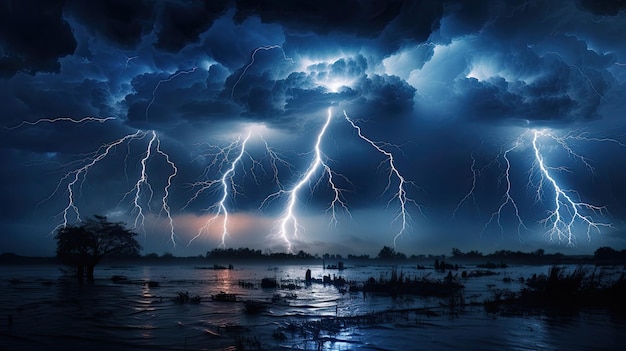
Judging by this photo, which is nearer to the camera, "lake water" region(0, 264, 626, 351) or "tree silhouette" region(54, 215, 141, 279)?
"lake water" region(0, 264, 626, 351)

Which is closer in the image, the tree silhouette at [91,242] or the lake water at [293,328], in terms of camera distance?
the lake water at [293,328]

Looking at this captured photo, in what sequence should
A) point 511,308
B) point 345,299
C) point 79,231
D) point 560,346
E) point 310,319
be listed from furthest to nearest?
point 79,231 → point 345,299 → point 511,308 → point 310,319 → point 560,346

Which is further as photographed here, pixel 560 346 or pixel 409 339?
pixel 409 339

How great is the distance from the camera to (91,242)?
44625 mm

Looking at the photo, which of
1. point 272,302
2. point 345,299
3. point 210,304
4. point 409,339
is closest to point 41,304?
point 210,304

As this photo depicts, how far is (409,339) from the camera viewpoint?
14.6 meters

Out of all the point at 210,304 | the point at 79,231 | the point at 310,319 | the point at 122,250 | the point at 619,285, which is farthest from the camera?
the point at 122,250

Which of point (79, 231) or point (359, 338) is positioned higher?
point (79, 231)

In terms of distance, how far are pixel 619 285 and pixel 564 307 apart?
3.94m

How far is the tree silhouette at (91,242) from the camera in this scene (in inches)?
1738

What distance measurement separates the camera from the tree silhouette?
145 ft

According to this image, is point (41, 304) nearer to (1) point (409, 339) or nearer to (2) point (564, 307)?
(1) point (409, 339)

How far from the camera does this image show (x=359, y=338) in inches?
581

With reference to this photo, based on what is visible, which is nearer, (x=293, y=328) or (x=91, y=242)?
(x=293, y=328)
